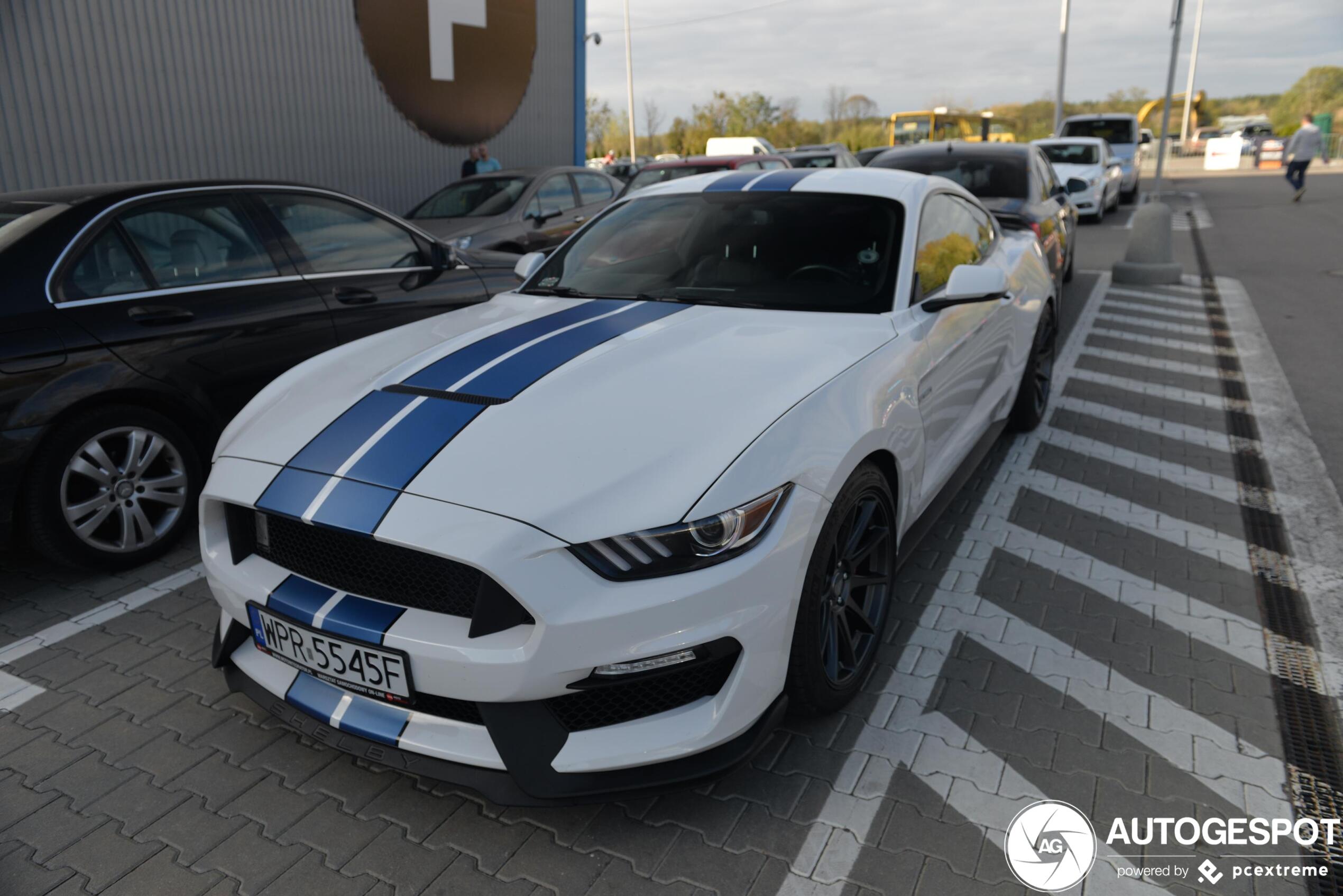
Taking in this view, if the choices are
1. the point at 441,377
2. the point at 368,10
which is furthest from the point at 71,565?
the point at 368,10

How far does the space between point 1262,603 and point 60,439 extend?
15.6 feet

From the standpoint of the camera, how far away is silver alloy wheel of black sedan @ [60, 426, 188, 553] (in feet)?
12.1

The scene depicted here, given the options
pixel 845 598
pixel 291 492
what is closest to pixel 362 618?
pixel 291 492

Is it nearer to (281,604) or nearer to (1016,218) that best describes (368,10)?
(1016,218)

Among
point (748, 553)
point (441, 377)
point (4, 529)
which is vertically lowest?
point (4, 529)

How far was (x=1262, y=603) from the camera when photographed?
3.59 m

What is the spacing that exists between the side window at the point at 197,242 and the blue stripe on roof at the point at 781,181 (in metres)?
2.42

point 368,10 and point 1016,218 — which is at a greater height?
point 368,10

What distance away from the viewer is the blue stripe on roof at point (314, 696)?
90.8 inches

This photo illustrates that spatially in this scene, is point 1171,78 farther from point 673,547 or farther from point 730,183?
point 673,547

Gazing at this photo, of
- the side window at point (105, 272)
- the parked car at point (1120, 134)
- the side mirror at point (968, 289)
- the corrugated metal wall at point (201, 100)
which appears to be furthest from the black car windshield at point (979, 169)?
the parked car at point (1120, 134)

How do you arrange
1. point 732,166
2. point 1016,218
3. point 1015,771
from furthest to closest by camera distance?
1. point 732,166
2. point 1016,218
3. point 1015,771

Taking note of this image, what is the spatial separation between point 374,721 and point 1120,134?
2548cm

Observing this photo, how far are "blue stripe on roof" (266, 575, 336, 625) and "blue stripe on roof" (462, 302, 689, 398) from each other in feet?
2.23
